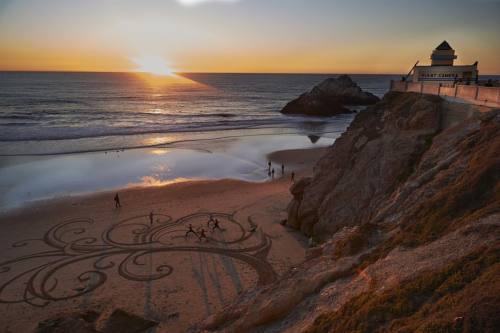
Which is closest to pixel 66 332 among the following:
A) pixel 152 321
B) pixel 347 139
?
pixel 152 321

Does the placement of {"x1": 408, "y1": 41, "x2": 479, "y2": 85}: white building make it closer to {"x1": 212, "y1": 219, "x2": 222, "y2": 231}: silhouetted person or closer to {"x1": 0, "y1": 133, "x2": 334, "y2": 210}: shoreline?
{"x1": 0, "y1": 133, "x2": 334, "y2": 210}: shoreline

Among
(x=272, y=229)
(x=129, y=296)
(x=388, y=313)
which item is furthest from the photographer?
(x=272, y=229)

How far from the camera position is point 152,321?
11734mm

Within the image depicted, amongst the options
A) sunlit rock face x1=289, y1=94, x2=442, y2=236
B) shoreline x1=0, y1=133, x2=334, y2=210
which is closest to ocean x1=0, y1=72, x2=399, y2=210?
shoreline x1=0, y1=133, x2=334, y2=210

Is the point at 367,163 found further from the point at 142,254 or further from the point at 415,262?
the point at 142,254

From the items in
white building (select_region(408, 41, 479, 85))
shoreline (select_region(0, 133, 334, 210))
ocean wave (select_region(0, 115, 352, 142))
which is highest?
white building (select_region(408, 41, 479, 85))

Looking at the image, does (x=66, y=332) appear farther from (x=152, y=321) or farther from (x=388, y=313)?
(x=388, y=313)

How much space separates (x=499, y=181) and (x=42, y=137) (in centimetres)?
5090

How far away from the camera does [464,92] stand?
16.6 metres

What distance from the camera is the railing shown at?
46.5 ft

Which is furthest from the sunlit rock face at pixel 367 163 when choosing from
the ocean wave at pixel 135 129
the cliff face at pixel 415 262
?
the ocean wave at pixel 135 129

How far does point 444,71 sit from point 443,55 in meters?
1.77

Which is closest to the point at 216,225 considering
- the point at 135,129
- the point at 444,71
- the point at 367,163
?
the point at 367,163

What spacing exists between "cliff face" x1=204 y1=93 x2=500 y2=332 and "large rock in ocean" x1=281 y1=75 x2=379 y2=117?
Result: 6267 cm
